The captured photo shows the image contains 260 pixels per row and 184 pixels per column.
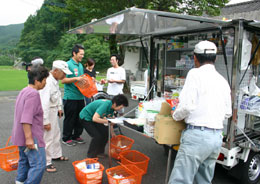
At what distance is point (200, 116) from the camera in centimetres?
221

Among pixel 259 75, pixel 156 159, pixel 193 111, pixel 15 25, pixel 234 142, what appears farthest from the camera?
pixel 15 25

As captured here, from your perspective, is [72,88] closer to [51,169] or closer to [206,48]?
[51,169]

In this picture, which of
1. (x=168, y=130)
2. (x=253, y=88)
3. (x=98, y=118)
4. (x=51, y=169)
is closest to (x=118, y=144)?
(x=98, y=118)

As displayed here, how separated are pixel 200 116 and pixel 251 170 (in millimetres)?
2002

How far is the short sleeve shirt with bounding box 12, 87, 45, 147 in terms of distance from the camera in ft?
8.11

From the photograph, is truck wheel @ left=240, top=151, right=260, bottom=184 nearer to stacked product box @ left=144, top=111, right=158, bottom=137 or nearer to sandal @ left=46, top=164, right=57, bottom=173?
stacked product box @ left=144, top=111, right=158, bottom=137

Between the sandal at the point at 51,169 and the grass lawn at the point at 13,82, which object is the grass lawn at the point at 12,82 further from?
the sandal at the point at 51,169

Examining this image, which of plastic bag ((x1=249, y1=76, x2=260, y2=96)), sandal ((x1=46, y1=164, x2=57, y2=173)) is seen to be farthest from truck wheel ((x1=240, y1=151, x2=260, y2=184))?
sandal ((x1=46, y1=164, x2=57, y2=173))

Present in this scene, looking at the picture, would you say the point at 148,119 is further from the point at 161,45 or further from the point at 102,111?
the point at 161,45

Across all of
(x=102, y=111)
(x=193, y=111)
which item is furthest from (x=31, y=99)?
Result: (x=193, y=111)

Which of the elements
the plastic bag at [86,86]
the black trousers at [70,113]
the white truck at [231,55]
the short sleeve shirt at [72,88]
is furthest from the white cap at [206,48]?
the black trousers at [70,113]

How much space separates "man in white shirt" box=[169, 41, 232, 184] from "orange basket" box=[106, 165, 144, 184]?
0.88 meters

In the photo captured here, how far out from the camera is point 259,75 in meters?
3.94

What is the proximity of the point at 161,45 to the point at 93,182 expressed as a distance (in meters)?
3.20
